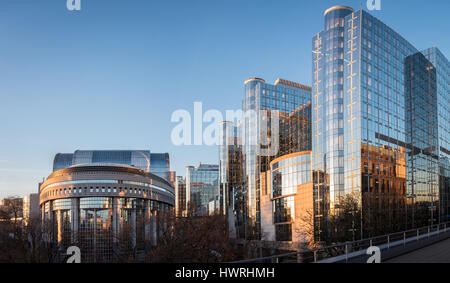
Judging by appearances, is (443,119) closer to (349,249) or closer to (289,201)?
(289,201)

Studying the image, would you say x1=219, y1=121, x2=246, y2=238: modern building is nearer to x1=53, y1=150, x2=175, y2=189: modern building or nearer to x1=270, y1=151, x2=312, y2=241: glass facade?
x1=270, y1=151, x2=312, y2=241: glass facade

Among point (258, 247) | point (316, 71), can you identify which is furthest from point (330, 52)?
point (258, 247)

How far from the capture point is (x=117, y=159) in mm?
169750

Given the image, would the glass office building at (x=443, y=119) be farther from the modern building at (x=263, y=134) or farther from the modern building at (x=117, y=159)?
the modern building at (x=117, y=159)

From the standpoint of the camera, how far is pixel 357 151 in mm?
54625

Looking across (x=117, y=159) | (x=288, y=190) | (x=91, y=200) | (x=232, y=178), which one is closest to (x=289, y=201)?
(x=288, y=190)

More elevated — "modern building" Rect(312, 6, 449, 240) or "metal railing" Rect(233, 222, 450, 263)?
"modern building" Rect(312, 6, 449, 240)

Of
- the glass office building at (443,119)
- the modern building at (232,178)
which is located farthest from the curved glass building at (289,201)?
the glass office building at (443,119)

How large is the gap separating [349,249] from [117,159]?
16240cm

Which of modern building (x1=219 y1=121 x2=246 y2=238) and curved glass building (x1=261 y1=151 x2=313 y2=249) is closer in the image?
curved glass building (x1=261 y1=151 x2=313 y2=249)

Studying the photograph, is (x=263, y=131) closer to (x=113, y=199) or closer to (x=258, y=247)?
(x=258, y=247)

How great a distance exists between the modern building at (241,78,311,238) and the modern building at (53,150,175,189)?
3339 inches

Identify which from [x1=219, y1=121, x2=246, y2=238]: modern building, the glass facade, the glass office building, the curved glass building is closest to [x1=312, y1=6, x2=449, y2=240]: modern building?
the curved glass building

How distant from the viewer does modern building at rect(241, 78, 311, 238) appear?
88438 mm
